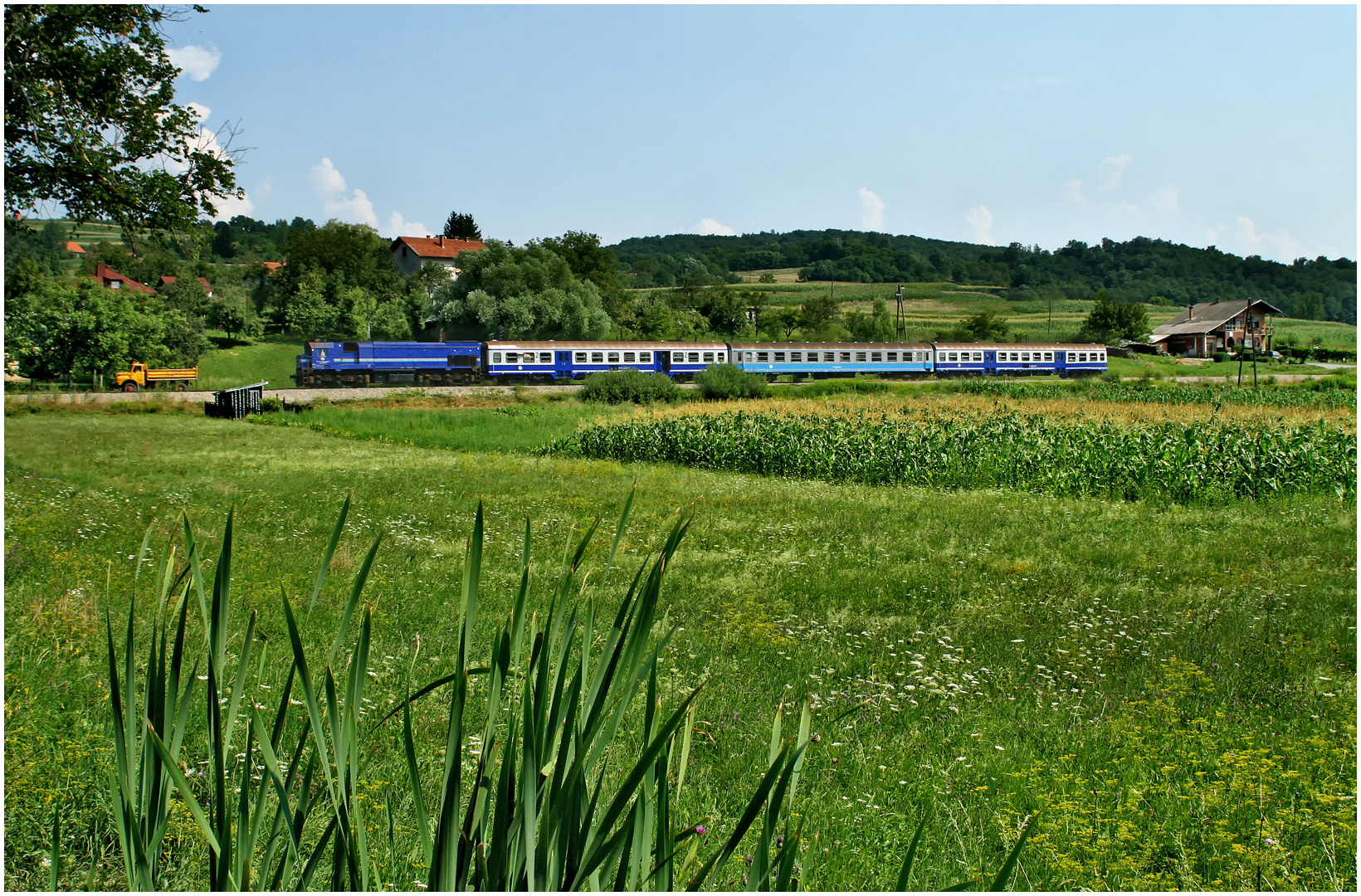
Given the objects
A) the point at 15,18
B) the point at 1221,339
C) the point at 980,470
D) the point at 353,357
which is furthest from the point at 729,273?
the point at 15,18

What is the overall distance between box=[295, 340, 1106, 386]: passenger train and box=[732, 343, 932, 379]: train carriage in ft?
0.14

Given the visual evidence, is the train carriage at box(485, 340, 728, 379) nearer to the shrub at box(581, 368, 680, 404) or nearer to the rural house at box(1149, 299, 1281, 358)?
the shrub at box(581, 368, 680, 404)

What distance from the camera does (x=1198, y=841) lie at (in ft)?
10.2

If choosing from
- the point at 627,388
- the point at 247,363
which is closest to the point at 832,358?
the point at 627,388

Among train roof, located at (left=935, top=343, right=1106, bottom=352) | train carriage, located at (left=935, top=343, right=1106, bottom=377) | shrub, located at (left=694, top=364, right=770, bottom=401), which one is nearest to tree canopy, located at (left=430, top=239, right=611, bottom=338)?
shrub, located at (left=694, top=364, right=770, bottom=401)

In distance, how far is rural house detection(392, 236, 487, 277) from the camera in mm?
77000

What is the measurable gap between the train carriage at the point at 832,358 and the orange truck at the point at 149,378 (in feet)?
79.3

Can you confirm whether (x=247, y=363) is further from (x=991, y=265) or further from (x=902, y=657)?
(x=991, y=265)

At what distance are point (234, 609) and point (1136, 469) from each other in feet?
40.3

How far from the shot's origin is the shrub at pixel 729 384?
112 ft

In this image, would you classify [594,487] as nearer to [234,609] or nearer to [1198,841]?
[234,609]

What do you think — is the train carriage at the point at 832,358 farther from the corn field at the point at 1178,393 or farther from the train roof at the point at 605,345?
the corn field at the point at 1178,393

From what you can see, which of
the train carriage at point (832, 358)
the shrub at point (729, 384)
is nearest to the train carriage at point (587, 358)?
the train carriage at point (832, 358)

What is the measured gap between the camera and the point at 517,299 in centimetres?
5103
